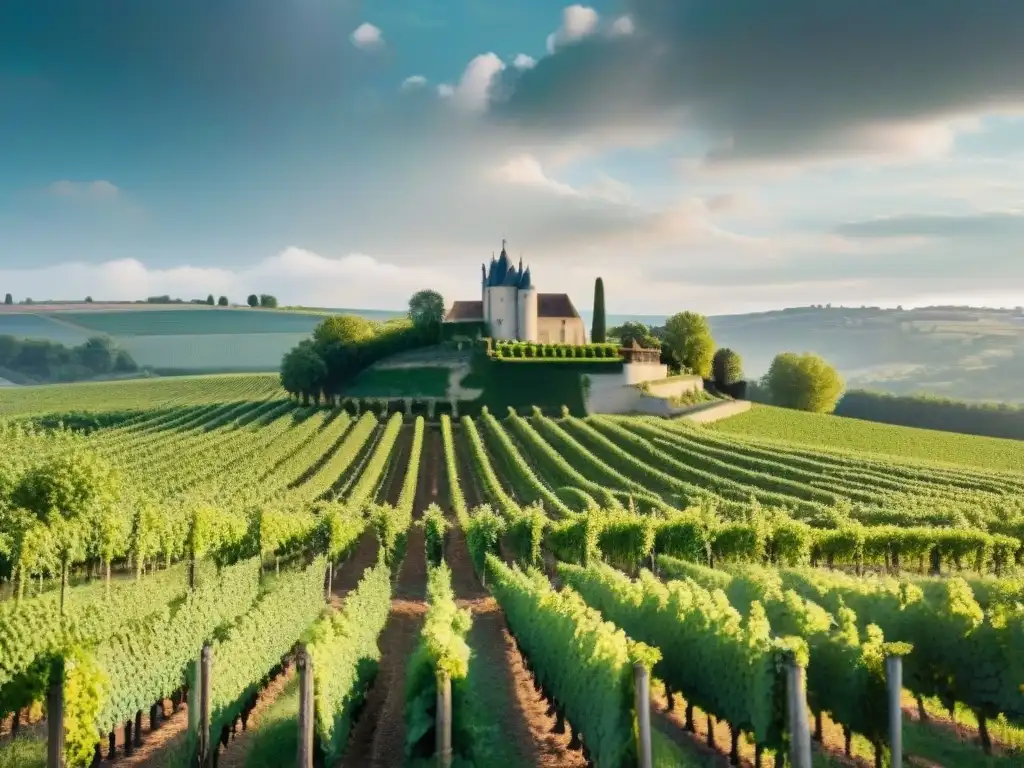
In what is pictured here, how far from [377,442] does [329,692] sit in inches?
1972

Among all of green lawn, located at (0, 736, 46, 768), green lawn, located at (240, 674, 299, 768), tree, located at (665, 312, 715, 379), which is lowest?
green lawn, located at (0, 736, 46, 768)

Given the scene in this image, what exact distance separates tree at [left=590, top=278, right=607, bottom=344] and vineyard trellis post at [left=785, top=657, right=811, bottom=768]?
267 feet

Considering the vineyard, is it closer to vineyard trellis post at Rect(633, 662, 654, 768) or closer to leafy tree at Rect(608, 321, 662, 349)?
vineyard trellis post at Rect(633, 662, 654, 768)

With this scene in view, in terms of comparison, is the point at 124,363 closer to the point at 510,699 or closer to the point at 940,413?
the point at 940,413

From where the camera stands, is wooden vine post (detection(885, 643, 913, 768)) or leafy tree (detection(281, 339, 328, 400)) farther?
leafy tree (detection(281, 339, 328, 400))

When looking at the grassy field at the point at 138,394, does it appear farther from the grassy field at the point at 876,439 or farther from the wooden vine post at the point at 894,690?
the wooden vine post at the point at 894,690

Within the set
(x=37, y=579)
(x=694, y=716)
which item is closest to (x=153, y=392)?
(x=37, y=579)

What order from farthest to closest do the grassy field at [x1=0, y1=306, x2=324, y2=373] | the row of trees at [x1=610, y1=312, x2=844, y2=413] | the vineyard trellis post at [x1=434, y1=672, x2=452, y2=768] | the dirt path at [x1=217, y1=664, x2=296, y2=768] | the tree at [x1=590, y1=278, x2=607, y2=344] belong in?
the grassy field at [x1=0, y1=306, x2=324, y2=373] → the row of trees at [x1=610, y1=312, x2=844, y2=413] → the tree at [x1=590, y1=278, x2=607, y2=344] → the dirt path at [x1=217, y1=664, x2=296, y2=768] → the vineyard trellis post at [x1=434, y1=672, x2=452, y2=768]

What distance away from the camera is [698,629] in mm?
14375

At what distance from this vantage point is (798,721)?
398 inches

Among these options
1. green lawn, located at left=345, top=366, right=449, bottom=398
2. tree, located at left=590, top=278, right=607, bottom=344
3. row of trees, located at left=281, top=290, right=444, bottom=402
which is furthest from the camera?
tree, located at left=590, top=278, right=607, bottom=344

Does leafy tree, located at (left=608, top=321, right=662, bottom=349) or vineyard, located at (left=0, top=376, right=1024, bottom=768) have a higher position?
leafy tree, located at (left=608, top=321, right=662, bottom=349)

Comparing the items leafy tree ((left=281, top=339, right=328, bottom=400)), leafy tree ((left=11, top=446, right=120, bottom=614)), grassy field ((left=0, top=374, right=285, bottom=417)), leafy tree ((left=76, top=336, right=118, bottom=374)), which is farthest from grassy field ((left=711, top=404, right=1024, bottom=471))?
leafy tree ((left=76, top=336, right=118, bottom=374))

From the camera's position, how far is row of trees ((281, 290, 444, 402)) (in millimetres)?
79375
